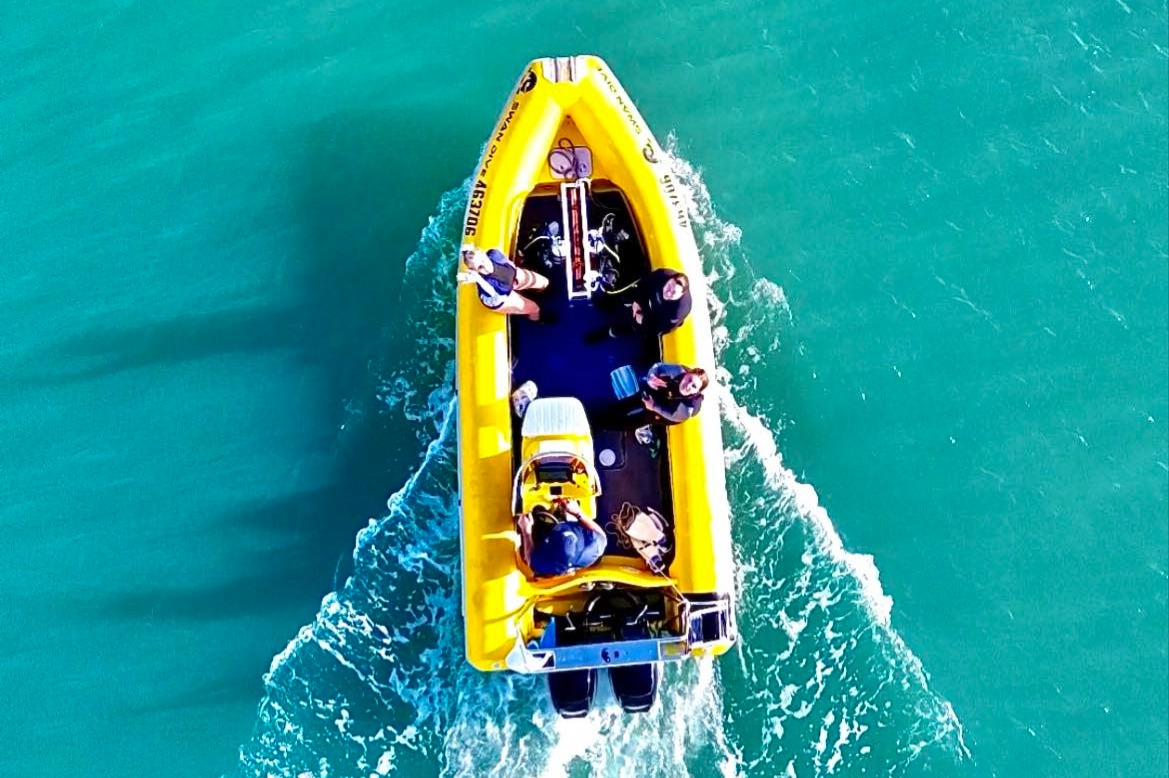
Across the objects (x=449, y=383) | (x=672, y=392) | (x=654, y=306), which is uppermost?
(x=449, y=383)

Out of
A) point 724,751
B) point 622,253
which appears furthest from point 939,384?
point 724,751

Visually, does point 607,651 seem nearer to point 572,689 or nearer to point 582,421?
point 572,689

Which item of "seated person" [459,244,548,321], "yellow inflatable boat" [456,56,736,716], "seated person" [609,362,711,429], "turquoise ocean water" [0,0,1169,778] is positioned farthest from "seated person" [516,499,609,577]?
"turquoise ocean water" [0,0,1169,778]

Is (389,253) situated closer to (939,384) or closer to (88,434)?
(88,434)

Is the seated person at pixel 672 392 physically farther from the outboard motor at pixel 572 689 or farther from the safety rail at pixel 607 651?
the outboard motor at pixel 572 689

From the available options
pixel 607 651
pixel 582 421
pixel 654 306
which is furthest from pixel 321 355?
pixel 607 651

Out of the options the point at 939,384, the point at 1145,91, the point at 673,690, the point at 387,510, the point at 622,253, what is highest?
the point at 1145,91

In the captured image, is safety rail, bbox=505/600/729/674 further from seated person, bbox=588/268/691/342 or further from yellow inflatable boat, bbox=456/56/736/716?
seated person, bbox=588/268/691/342
